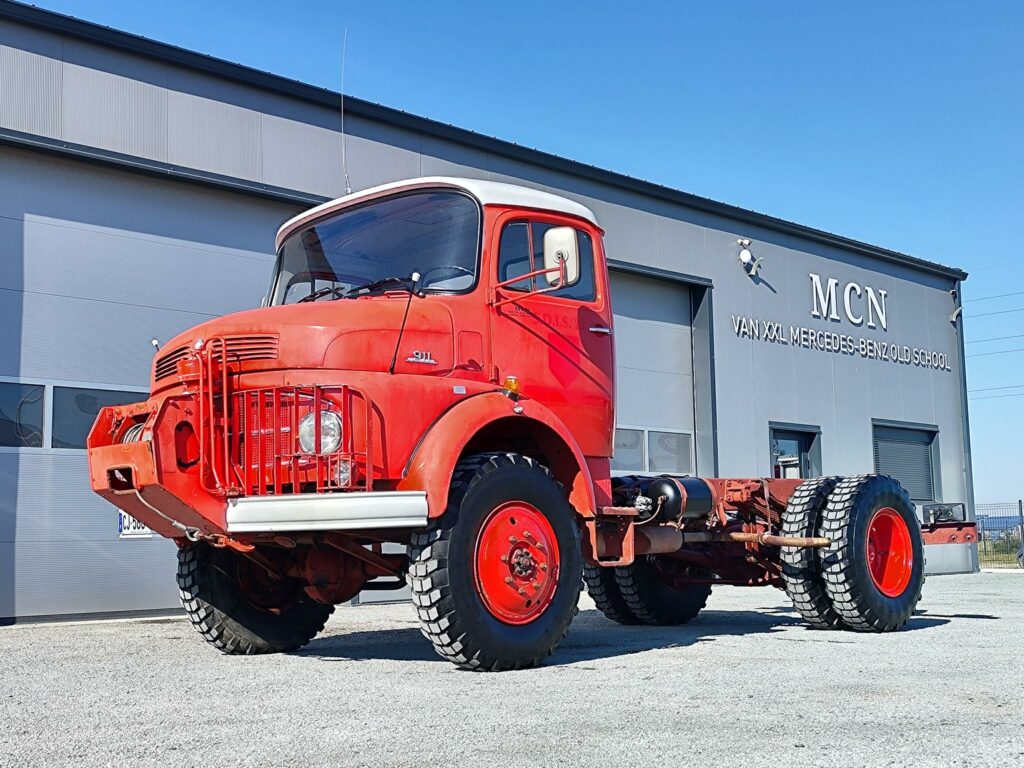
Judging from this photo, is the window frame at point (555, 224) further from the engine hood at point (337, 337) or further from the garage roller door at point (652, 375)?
the garage roller door at point (652, 375)

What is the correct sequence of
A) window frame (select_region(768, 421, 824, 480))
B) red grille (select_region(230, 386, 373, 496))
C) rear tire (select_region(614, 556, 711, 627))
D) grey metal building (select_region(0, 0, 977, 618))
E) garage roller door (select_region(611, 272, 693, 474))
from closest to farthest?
red grille (select_region(230, 386, 373, 496)) → rear tire (select_region(614, 556, 711, 627)) → grey metal building (select_region(0, 0, 977, 618)) → garage roller door (select_region(611, 272, 693, 474)) → window frame (select_region(768, 421, 824, 480))

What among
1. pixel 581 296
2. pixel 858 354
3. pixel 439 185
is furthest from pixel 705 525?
pixel 858 354

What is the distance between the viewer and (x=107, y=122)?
12.4m

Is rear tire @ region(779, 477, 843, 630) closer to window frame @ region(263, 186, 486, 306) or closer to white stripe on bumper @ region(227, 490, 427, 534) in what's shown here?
window frame @ region(263, 186, 486, 306)

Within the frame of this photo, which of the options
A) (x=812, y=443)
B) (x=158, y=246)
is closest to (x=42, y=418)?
(x=158, y=246)

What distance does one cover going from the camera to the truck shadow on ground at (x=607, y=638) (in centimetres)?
770

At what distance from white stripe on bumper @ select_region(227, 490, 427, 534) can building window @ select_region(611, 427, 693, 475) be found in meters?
10.9

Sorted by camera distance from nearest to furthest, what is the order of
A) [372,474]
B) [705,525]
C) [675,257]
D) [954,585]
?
[372,474]
[705,525]
[954,585]
[675,257]

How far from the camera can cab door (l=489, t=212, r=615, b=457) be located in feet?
24.0

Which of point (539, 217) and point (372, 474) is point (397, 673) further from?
point (539, 217)

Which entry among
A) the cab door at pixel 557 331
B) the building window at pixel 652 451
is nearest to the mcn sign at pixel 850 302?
the building window at pixel 652 451

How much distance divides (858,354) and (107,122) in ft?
49.3

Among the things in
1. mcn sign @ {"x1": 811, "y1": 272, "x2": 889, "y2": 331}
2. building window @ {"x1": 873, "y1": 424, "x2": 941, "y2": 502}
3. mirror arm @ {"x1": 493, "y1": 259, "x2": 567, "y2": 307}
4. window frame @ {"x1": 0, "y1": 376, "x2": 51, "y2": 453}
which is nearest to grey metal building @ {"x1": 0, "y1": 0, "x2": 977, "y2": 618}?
window frame @ {"x1": 0, "y1": 376, "x2": 51, "y2": 453}

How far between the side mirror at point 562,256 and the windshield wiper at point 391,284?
83cm
